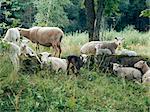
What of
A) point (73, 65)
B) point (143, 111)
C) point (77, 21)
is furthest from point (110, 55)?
point (77, 21)

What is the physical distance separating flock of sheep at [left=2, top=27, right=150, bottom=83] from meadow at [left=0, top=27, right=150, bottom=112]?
1.05 feet

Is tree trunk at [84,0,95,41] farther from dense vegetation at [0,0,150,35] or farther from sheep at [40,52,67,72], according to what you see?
dense vegetation at [0,0,150,35]

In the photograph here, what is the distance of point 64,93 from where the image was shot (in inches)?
265

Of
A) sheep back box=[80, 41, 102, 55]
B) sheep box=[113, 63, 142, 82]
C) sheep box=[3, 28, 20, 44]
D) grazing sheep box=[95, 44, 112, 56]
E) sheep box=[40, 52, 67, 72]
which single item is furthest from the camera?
sheep back box=[80, 41, 102, 55]

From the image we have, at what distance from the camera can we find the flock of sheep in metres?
8.25

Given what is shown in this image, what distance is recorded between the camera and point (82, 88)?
7.46m

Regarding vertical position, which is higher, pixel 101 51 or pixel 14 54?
pixel 14 54

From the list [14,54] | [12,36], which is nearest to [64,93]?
[14,54]

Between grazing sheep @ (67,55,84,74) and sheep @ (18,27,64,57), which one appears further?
sheep @ (18,27,64,57)

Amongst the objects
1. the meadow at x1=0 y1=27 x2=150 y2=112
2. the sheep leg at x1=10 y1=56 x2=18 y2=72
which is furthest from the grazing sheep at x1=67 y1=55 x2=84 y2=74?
the sheep leg at x1=10 y1=56 x2=18 y2=72

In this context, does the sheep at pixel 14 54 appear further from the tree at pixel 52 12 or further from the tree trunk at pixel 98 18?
the tree at pixel 52 12

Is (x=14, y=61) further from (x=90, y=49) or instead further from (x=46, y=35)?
(x=90, y=49)

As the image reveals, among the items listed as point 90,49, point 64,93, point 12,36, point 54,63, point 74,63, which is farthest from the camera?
point 90,49

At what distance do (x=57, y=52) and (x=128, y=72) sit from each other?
161 centimetres
